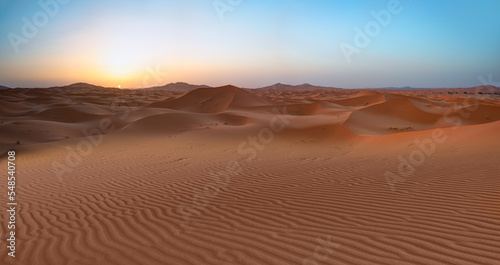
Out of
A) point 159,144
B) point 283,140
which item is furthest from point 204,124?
point 283,140

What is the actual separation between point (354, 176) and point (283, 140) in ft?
25.5

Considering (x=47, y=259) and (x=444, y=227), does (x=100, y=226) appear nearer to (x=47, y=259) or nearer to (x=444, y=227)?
(x=47, y=259)

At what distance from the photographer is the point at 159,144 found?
14.7 metres
